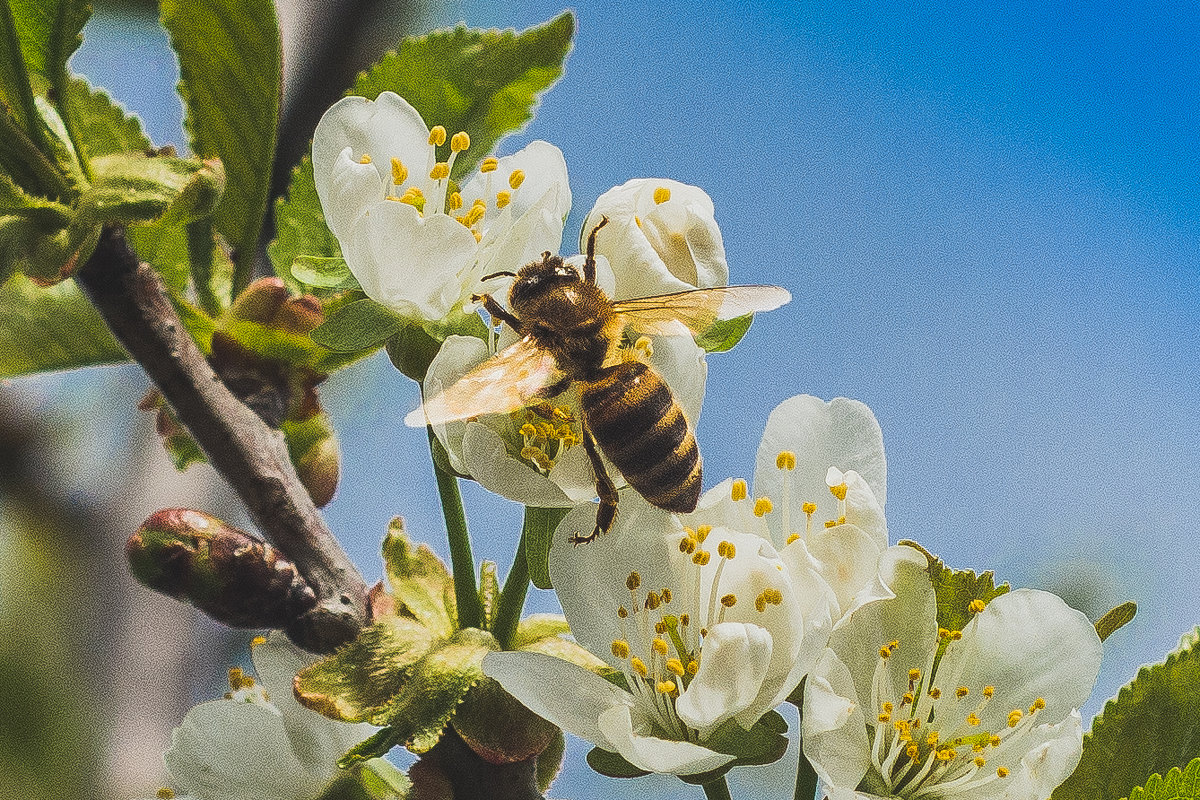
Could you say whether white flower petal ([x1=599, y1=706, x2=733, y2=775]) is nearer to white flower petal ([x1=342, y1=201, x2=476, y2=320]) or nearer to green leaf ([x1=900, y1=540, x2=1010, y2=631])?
green leaf ([x1=900, y1=540, x2=1010, y2=631])

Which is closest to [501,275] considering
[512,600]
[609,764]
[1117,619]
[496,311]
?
[496,311]

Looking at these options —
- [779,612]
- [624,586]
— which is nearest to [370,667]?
[624,586]

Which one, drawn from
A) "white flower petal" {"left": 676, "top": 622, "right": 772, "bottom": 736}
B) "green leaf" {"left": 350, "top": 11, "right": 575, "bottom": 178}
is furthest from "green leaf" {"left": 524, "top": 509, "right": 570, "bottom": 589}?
"green leaf" {"left": 350, "top": 11, "right": 575, "bottom": 178}

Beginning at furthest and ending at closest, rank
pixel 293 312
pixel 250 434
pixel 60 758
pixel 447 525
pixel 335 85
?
pixel 60 758 < pixel 335 85 < pixel 293 312 < pixel 250 434 < pixel 447 525

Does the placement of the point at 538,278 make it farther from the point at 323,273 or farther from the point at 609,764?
the point at 609,764

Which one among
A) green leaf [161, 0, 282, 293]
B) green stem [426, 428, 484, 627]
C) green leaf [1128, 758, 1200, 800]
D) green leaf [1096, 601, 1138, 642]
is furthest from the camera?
green leaf [161, 0, 282, 293]

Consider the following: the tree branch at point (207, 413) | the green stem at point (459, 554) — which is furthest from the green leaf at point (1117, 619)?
the tree branch at point (207, 413)

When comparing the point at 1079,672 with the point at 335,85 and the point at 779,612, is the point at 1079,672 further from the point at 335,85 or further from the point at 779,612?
the point at 335,85
